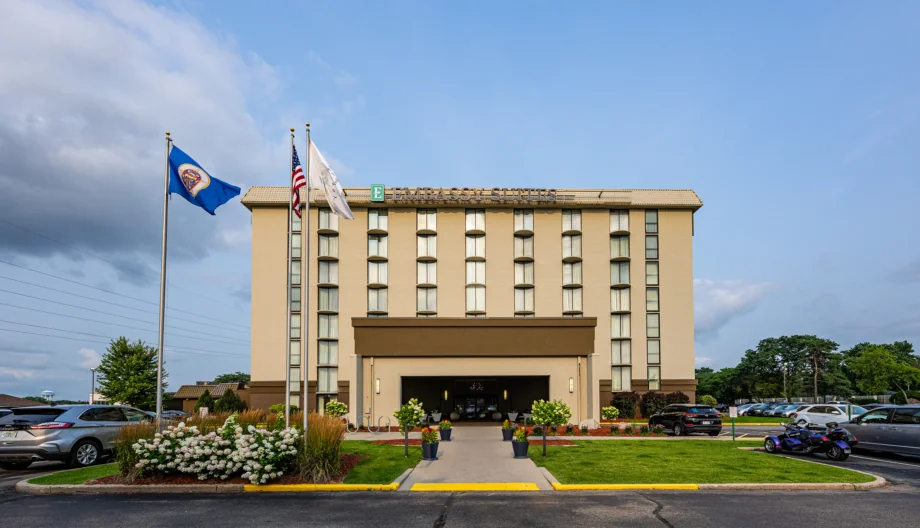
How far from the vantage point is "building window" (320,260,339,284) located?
54156mm

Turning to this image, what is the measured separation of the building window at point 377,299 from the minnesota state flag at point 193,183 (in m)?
36.0

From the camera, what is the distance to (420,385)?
49688mm

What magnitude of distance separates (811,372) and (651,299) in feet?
260

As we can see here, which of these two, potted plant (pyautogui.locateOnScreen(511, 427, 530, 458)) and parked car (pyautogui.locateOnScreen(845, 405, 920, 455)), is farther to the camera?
parked car (pyautogui.locateOnScreen(845, 405, 920, 455))

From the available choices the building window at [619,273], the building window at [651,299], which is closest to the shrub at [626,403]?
the building window at [651,299]

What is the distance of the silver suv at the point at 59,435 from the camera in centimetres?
1902

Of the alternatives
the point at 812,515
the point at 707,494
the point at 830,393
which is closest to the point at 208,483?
the point at 707,494

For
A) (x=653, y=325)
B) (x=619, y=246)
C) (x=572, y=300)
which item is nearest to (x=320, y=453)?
(x=572, y=300)

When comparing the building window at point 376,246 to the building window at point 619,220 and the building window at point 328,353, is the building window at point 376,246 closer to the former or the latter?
the building window at point 328,353

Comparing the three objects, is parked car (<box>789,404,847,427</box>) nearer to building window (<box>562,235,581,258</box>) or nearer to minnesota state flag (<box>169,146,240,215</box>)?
building window (<box>562,235,581,258</box>)

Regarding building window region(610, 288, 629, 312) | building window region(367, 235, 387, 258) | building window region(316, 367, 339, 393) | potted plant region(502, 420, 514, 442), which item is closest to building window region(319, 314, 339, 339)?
building window region(316, 367, 339, 393)

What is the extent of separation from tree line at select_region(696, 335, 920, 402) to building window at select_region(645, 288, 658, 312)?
59.8 meters

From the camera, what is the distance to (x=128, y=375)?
65.4 metres

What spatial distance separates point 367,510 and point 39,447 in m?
12.1
